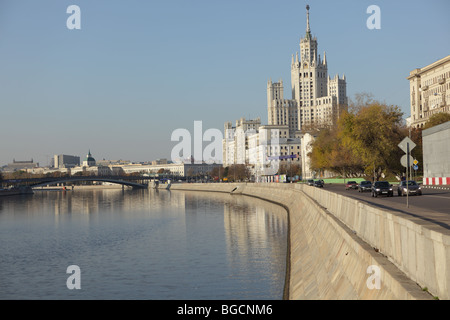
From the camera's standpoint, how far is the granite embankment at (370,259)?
9062mm

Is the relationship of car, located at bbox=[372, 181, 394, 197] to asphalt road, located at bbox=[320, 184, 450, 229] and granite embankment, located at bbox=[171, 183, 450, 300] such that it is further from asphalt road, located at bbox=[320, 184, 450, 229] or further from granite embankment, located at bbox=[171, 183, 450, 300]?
granite embankment, located at bbox=[171, 183, 450, 300]

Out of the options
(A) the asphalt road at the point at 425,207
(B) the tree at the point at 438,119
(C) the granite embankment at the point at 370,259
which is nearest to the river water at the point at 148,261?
(C) the granite embankment at the point at 370,259

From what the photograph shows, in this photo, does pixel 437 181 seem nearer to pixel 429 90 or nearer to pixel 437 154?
pixel 437 154

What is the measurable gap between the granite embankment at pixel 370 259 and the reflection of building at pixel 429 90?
313 feet

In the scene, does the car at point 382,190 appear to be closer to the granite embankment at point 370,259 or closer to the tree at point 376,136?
the granite embankment at point 370,259

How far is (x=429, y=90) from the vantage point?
125812mm

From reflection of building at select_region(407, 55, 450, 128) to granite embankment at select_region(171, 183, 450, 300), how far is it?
3757 inches

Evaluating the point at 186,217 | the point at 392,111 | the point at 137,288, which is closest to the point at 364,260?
the point at 137,288

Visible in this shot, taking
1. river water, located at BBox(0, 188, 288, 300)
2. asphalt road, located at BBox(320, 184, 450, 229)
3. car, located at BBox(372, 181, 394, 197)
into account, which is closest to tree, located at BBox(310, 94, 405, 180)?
river water, located at BBox(0, 188, 288, 300)

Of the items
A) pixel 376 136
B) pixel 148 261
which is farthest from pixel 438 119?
pixel 148 261

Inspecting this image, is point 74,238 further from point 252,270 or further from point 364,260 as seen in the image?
point 364,260

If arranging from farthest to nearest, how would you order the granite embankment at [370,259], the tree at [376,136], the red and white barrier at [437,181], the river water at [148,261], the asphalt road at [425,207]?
the tree at [376,136]
the red and white barrier at [437,181]
the river water at [148,261]
the asphalt road at [425,207]
the granite embankment at [370,259]

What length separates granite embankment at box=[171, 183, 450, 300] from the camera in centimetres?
906

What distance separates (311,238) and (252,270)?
3492mm
